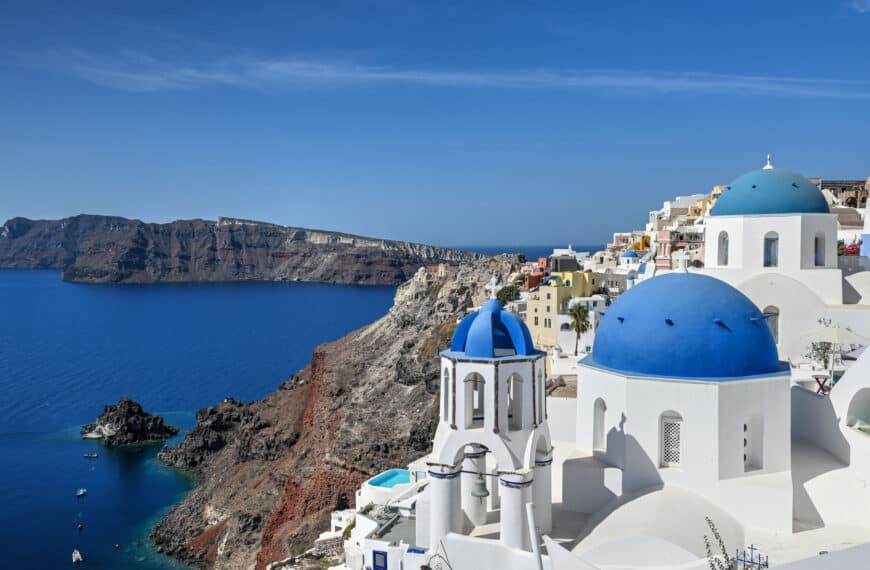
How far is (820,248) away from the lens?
19625mm

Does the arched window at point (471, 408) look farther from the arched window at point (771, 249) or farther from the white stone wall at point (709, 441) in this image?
the arched window at point (771, 249)

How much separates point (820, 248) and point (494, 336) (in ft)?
41.0

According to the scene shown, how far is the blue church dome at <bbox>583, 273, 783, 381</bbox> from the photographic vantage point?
12.4m

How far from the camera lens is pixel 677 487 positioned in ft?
40.0

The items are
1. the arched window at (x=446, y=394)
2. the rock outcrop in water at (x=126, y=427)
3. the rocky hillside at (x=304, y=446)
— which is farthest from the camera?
the rock outcrop in water at (x=126, y=427)

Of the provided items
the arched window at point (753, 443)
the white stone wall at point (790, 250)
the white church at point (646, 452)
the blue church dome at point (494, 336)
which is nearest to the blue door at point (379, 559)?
the white church at point (646, 452)

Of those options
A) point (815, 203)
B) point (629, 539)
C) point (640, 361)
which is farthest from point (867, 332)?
point (629, 539)

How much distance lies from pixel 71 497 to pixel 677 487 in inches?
1526

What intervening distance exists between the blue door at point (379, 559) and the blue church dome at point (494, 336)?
4.54 meters

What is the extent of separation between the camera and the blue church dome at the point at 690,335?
12.4 m

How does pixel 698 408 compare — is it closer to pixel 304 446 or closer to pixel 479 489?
pixel 479 489

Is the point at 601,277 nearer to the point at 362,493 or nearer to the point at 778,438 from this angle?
the point at 362,493

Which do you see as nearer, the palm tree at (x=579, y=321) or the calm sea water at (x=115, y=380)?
the palm tree at (x=579, y=321)

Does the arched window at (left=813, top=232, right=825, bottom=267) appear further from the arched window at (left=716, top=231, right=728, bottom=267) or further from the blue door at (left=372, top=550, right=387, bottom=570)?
the blue door at (left=372, top=550, right=387, bottom=570)
